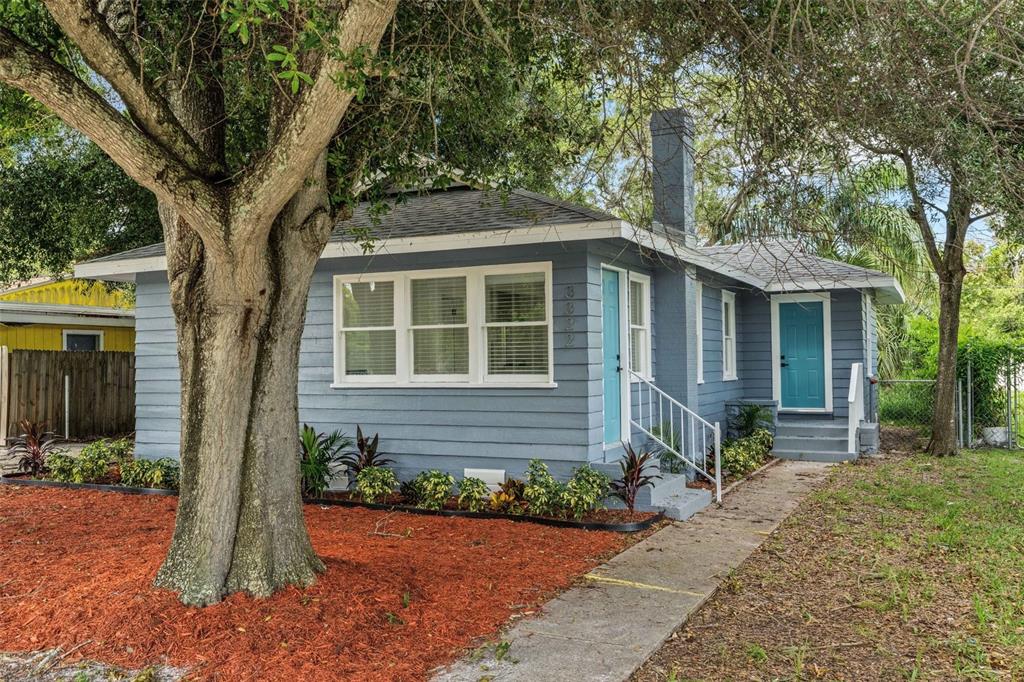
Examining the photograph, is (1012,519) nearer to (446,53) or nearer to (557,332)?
(557,332)

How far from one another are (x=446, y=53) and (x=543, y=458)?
422 cm

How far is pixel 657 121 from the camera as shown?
33.6 feet

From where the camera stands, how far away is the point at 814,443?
12195 mm

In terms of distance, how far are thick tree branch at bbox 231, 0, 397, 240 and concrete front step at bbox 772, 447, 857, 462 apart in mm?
9948

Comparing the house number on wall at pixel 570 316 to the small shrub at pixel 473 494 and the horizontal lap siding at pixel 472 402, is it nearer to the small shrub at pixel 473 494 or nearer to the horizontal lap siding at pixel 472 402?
the horizontal lap siding at pixel 472 402

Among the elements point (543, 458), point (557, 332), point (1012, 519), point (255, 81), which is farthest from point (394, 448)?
point (1012, 519)

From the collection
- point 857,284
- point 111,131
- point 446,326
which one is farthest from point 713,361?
point 111,131

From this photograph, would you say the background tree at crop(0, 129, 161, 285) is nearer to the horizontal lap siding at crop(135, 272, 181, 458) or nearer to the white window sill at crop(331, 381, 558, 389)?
the horizontal lap siding at crop(135, 272, 181, 458)

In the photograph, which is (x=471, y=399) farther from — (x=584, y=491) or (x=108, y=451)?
(x=108, y=451)

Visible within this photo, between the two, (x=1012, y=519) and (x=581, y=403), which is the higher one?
(x=581, y=403)

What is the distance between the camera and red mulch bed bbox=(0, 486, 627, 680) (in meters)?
4.05

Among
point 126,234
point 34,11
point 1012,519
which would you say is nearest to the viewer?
point 34,11

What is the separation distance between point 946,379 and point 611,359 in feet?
22.0

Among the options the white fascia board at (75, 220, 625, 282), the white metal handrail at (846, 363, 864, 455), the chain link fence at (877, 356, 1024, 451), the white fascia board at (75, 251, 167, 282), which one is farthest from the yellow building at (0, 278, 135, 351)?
the chain link fence at (877, 356, 1024, 451)
